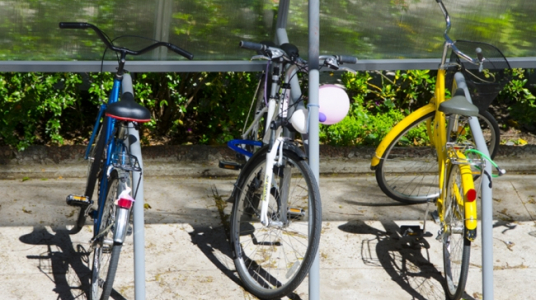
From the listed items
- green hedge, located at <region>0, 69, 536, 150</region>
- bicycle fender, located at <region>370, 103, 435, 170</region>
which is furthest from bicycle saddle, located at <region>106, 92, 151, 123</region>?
green hedge, located at <region>0, 69, 536, 150</region>

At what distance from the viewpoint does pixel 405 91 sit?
6.35 metres

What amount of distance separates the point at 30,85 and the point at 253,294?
259 cm

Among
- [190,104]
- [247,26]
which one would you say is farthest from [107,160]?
[190,104]

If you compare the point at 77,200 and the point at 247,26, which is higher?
the point at 247,26

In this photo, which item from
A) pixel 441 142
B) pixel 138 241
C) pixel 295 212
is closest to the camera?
pixel 138 241

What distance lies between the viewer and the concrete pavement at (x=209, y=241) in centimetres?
406

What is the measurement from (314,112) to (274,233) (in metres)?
1.03

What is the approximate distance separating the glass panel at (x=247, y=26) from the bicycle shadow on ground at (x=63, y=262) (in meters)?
1.17

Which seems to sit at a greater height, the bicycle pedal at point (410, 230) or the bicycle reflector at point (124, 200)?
the bicycle reflector at point (124, 200)

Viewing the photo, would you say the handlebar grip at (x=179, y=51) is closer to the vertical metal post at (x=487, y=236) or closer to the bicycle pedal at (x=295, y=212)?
the bicycle pedal at (x=295, y=212)

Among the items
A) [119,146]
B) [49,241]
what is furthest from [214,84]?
[119,146]

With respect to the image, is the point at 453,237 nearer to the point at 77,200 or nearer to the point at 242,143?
the point at 242,143

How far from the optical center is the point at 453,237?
4.06 meters

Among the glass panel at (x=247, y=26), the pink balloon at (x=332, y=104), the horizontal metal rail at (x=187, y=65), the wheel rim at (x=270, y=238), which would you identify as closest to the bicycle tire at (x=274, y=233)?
the wheel rim at (x=270, y=238)
